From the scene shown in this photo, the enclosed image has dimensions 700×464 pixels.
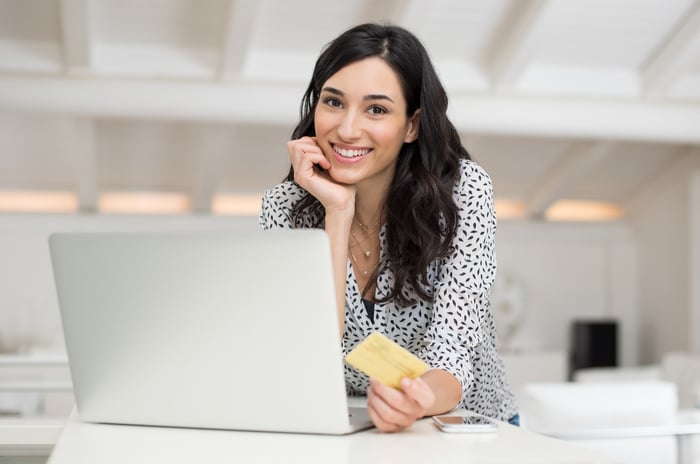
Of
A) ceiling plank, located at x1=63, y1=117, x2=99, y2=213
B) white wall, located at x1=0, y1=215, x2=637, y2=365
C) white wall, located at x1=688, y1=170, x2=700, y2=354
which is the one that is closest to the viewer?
ceiling plank, located at x1=63, y1=117, x2=99, y2=213

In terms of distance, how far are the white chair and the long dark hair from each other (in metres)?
1.93

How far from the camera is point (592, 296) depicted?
9.87m

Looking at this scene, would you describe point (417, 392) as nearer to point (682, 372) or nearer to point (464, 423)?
point (464, 423)

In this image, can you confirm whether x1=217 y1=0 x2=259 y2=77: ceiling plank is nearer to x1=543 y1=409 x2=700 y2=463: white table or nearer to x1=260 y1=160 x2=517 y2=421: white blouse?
x1=543 y1=409 x2=700 y2=463: white table

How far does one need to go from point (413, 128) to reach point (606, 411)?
2.21 metres

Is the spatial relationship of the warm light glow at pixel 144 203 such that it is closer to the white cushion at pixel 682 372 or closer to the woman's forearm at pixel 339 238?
the white cushion at pixel 682 372

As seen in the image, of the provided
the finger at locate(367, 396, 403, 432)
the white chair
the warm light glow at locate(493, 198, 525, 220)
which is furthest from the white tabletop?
the warm light glow at locate(493, 198, 525, 220)

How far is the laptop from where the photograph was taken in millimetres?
1025

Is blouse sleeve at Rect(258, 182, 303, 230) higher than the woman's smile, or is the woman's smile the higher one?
the woman's smile

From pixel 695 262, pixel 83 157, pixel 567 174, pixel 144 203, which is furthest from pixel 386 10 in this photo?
pixel 695 262

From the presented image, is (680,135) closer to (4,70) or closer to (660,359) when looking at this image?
(660,359)

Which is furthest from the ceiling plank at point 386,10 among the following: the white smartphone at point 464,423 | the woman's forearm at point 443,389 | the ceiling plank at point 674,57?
the white smartphone at point 464,423

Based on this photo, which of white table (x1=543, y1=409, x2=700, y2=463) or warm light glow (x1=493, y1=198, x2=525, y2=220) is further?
warm light glow (x1=493, y1=198, x2=525, y2=220)

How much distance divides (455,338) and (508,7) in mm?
5078
